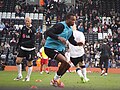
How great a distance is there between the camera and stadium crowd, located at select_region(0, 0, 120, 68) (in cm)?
2805

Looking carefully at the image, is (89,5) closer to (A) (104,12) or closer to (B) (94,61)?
(A) (104,12)

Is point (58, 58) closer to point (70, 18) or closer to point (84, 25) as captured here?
point (70, 18)

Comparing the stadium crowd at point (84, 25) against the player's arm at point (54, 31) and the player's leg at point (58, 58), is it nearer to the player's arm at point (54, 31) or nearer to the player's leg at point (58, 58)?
the player's leg at point (58, 58)

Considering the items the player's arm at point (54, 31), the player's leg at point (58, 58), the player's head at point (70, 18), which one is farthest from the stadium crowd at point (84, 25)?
the player's arm at point (54, 31)

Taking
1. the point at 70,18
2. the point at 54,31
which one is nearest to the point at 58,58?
the point at 54,31

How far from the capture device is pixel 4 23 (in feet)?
106

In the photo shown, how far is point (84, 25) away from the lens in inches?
1244

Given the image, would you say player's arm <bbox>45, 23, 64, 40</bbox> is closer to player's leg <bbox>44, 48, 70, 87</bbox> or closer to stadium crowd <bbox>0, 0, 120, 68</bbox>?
player's leg <bbox>44, 48, 70, 87</bbox>

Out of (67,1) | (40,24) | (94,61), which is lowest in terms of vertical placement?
(94,61)

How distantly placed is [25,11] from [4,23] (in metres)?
3.06

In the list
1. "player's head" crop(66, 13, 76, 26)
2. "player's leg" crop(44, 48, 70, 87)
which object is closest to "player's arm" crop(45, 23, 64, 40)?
"player's head" crop(66, 13, 76, 26)

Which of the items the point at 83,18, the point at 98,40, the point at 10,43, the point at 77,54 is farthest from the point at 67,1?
the point at 77,54

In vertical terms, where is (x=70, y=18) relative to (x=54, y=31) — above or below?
above

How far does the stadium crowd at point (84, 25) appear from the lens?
28.0 m
